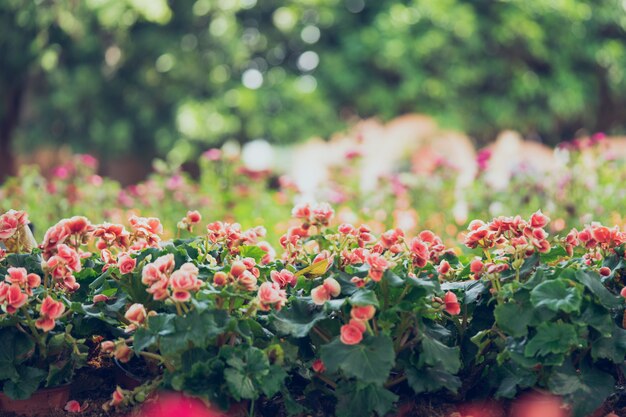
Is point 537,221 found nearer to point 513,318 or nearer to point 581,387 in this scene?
point 513,318

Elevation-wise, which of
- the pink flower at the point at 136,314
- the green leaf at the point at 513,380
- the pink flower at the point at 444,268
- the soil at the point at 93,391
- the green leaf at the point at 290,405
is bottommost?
the soil at the point at 93,391

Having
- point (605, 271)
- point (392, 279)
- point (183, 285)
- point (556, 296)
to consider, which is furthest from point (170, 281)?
point (605, 271)

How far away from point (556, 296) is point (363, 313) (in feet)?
1.76

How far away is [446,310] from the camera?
2.31m

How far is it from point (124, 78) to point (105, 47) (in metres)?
0.67

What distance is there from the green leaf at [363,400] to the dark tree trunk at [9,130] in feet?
38.3

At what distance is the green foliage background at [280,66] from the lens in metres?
11.1

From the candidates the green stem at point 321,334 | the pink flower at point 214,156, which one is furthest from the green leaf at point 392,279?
the pink flower at point 214,156

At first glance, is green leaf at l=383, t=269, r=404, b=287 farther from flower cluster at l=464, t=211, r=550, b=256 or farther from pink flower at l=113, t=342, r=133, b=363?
pink flower at l=113, t=342, r=133, b=363

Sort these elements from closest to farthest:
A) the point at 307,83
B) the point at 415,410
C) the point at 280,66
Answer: the point at 415,410, the point at 307,83, the point at 280,66

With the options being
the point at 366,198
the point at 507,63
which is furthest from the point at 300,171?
the point at 366,198

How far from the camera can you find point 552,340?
6.97 ft

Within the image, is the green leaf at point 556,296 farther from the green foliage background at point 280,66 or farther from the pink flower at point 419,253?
the green foliage background at point 280,66

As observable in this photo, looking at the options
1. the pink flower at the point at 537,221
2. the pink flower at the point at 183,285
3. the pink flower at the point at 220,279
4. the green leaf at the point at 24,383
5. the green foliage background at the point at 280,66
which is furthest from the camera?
the green foliage background at the point at 280,66
